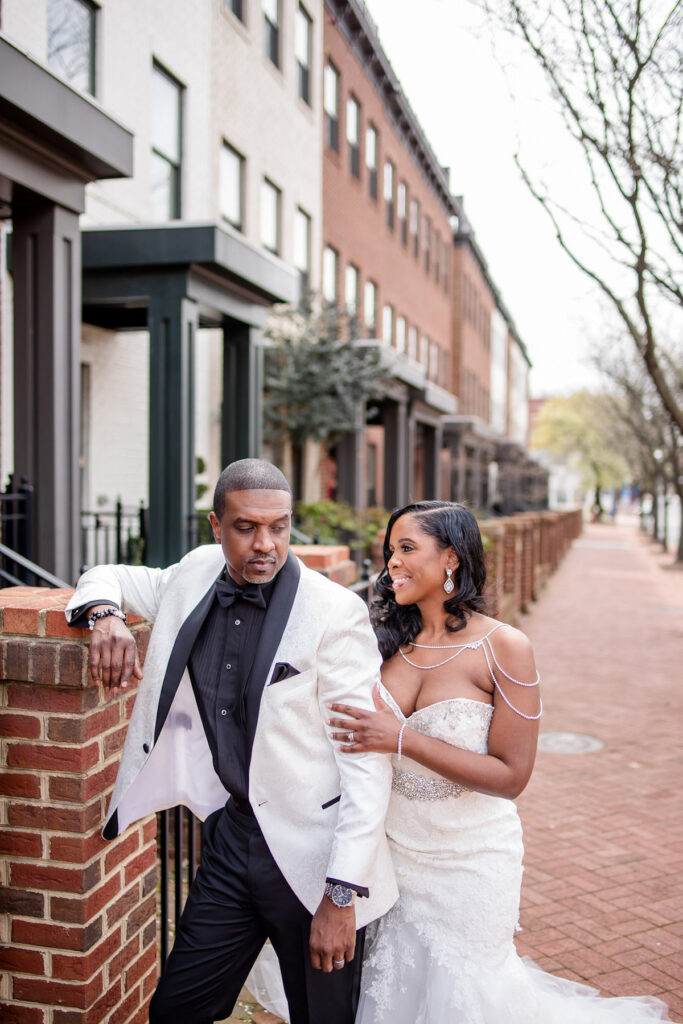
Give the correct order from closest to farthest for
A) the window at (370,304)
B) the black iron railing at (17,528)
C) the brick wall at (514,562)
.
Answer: the black iron railing at (17,528)
the brick wall at (514,562)
the window at (370,304)

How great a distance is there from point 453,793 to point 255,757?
23.7 inches

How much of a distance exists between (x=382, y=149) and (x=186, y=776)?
22.6m

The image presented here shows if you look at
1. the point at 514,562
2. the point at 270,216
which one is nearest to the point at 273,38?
the point at 270,216

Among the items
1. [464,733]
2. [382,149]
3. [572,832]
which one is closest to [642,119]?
[572,832]

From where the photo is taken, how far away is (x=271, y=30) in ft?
49.2

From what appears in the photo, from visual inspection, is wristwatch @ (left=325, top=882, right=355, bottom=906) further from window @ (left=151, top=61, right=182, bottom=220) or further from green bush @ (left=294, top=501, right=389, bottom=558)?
window @ (left=151, top=61, right=182, bottom=220)

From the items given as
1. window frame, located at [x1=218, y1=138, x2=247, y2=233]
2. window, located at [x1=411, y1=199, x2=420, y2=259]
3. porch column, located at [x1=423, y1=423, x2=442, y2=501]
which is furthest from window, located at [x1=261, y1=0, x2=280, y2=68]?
window, located at [x1=411, y1=199, x2=420, y2=259]

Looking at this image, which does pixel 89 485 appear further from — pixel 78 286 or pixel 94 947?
pixel 94 947

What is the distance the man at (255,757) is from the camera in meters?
2.29

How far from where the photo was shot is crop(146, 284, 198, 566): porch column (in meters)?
8.39

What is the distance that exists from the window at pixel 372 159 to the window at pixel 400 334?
157 inches

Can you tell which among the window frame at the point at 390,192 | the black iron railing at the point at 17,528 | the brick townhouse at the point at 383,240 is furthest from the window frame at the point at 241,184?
the window frame at the point at 390,192

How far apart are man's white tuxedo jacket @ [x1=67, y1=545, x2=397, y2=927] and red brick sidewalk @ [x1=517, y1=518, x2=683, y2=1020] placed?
1.90 m

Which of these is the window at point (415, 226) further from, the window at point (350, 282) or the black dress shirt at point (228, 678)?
the black dress shirt at point (228, 678)
